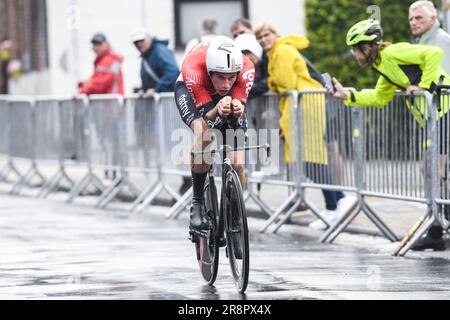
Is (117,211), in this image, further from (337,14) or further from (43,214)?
(337,14)

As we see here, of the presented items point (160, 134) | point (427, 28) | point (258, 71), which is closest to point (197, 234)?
point (427, 28)

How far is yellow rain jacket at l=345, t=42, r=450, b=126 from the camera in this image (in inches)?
457

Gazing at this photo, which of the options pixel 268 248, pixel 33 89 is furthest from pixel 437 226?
pixel 33 89

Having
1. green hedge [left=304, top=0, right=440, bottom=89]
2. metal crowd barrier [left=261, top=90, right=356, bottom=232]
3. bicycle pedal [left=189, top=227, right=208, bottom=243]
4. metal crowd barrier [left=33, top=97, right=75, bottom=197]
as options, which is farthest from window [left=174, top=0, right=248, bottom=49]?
bicycle pedal [left=189, top=227, right=208, bottom=243]

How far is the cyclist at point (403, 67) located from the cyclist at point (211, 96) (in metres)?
2.00

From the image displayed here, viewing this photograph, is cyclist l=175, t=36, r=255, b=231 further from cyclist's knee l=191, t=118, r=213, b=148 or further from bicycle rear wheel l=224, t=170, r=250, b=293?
bicycle rear wheel l=224, t=170, r=250, b=293

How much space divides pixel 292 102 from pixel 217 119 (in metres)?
4.37

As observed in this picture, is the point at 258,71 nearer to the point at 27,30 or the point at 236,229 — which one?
the point at 236,229

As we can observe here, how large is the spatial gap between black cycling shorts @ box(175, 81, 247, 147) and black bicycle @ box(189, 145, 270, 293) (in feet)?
0.37

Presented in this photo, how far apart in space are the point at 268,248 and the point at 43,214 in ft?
15.9

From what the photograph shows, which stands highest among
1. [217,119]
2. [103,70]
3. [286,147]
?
[103,70]

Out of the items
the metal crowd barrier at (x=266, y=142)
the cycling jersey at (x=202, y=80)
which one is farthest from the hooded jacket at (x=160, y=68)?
the cycling jersey at (x=202, y=80)

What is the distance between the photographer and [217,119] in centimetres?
981

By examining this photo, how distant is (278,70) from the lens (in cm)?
1426
